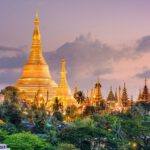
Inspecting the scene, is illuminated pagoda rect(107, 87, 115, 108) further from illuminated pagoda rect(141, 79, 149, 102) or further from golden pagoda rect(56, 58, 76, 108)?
golden pagoda rect(56, 58, 76, 108)

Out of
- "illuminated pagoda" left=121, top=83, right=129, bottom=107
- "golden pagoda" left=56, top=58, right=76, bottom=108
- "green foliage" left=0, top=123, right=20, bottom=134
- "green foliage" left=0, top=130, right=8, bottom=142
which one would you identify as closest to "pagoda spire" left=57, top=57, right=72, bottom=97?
"golden pagoda" left=56, top=58, right=76, bottom=108

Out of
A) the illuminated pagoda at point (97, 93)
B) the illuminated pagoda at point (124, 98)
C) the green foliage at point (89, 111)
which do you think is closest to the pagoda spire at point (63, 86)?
the illuminated pagoda at point (97, 93)

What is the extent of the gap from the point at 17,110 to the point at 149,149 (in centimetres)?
1471

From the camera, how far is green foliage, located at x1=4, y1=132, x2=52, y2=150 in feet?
178

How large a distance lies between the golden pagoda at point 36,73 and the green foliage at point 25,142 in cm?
5676

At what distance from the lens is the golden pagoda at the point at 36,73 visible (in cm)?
11319

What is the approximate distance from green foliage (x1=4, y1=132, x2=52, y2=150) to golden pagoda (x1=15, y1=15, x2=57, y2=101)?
56764 millimetres

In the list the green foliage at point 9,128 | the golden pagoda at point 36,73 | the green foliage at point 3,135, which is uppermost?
the golden pagoda at point 36,73

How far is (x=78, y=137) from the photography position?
58062mm

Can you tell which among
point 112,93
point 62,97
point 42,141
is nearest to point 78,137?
point 42,141

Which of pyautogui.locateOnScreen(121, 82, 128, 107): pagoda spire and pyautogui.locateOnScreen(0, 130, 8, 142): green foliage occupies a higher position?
pyautogui.locateOnScreen(121, 82, 128, 107): pagoda spire

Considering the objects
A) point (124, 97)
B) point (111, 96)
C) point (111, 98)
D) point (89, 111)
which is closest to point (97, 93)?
point (124, 97)

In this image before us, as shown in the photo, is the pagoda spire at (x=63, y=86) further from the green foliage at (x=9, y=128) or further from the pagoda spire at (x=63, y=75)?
the green foliage at (x=9, y=128)

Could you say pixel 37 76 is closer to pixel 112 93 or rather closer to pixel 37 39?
pixel 37 39
